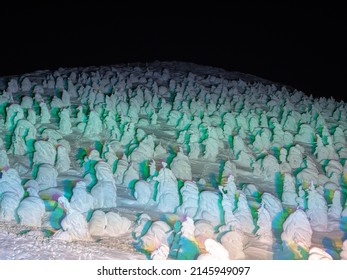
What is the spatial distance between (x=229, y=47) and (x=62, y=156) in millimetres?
21678

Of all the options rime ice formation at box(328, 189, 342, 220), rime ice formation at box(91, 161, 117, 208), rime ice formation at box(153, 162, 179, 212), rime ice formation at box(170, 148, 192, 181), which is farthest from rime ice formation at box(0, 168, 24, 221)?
rime ice formation at box(328, 189, 342, 220)

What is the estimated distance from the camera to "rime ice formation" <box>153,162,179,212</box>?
421 cm

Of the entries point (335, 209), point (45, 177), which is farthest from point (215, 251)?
point (45, 177)

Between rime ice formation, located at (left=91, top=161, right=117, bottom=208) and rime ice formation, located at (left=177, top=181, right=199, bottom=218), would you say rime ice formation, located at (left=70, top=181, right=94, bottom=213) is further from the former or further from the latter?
rime ice formation, located at (left=177, top=181, right=199, bottom=218)

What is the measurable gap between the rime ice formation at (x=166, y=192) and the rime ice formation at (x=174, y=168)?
0.01 m

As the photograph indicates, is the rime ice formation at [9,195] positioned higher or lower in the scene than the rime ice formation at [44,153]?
lower

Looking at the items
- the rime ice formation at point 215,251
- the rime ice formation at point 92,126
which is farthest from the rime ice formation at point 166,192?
the rime ice formation at point 92,126

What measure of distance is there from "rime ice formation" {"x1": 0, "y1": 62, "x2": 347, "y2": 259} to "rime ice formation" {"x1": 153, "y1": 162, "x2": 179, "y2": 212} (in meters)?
0.01

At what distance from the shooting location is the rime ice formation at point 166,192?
4.21 m

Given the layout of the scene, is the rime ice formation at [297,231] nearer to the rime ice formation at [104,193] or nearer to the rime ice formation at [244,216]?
the rime ice formation at [244,216]

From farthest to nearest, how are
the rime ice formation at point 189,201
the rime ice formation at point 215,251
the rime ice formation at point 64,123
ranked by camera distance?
the rime ice formation at point 64,123, the rime ice formation at point 189,201, the rime ice formation at point 215,251

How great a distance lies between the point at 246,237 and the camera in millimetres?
3838

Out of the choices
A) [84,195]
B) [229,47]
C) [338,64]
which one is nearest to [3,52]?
[229,47]
